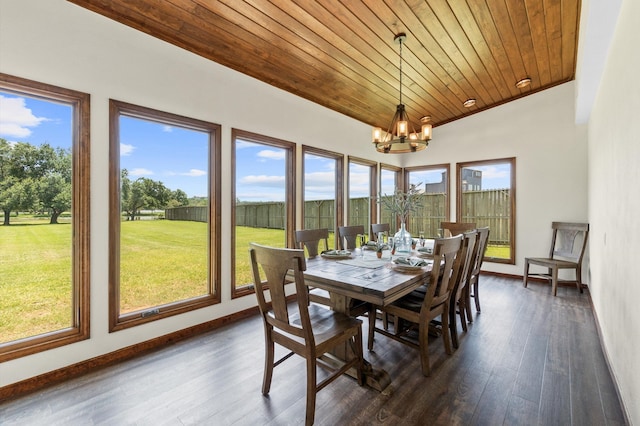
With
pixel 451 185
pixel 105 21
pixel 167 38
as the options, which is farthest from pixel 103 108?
pixel 451 185

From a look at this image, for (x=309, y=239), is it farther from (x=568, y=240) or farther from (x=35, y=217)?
(x=568, y=240)

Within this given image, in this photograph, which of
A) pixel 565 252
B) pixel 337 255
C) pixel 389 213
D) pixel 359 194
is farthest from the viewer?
pixel 389 213

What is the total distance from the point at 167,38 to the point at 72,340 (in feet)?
8.65

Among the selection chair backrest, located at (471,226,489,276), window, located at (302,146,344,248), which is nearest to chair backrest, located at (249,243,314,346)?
chair backrest, located at (471,226,489,276)

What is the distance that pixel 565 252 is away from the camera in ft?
14.9

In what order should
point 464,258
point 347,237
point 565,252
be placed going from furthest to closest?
1. point 565,252
2. point 347,237
3. point 464,258

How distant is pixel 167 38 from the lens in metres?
2.69

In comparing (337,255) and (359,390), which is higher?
(337,255)

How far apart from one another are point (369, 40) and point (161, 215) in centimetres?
270

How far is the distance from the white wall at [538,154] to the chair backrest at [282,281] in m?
4.85

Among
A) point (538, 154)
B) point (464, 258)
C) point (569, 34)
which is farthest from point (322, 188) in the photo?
point (538, 154)

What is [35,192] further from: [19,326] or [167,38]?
[167,38]

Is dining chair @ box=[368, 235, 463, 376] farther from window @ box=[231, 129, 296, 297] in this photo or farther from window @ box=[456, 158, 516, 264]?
window @ box=[456, 158, 516, 264]

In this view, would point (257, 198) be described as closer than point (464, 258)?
No
